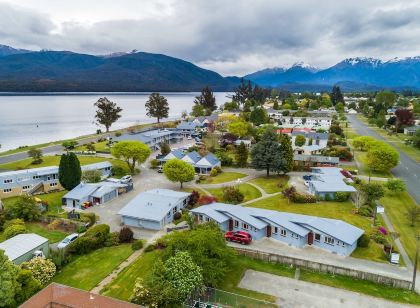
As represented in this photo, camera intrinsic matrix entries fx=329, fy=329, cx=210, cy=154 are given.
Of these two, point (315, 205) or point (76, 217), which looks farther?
point (315, 205)

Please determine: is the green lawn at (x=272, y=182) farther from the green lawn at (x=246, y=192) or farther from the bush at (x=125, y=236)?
the bush at (x=125, y=236)

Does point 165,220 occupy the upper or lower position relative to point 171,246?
lower

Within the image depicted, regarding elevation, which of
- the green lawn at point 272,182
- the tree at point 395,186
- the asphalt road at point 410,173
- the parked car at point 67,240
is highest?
the tree at point 395,186

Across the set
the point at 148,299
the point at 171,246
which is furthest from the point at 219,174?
the point at 148,299

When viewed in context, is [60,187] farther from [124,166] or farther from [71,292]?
[71,292]

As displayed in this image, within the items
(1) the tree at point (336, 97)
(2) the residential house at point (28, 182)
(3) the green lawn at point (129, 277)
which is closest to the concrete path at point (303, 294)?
(3) the green lawn at point (129, 277)

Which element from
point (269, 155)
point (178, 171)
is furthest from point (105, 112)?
point (269, 155)
